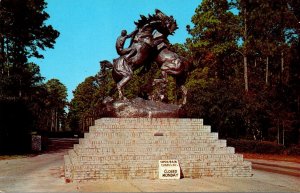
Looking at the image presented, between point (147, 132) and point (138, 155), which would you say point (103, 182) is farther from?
point (147, 132)

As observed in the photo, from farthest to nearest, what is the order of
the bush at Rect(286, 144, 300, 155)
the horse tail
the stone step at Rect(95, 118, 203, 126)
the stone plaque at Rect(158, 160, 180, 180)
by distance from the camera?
the bush at Rect(286, 144, 300, 155) < the horse tail < the stone step at Rect(95, 118, 203, 126) < the stone plaque at Rect(158, 160, 180, 180)

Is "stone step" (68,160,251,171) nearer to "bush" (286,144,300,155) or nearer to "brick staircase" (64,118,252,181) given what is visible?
"brick staircase" (64,118,252,181)

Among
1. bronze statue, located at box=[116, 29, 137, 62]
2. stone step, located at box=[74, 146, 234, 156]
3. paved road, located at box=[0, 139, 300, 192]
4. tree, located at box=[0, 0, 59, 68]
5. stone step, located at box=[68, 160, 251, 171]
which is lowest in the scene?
paved road, located at box=[0, 139, 300, 192]

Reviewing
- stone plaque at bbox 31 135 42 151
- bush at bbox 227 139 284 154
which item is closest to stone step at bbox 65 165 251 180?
bush at bbox 227 139 284 154

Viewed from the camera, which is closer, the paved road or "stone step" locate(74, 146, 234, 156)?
the paved road

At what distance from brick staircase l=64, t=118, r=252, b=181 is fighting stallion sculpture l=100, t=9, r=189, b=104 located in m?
2.21

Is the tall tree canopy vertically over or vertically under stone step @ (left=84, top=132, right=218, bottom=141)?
over

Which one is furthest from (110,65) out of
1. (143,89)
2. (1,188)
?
(1,188)

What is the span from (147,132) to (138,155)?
1677mm

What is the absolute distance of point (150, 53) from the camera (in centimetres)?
1758

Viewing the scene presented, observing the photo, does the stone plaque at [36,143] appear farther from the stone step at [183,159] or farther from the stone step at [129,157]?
the stone step at [129,157]

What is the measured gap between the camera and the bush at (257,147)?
2890cm

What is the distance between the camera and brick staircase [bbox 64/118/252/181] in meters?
13.0

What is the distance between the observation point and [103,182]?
12.3 metres
